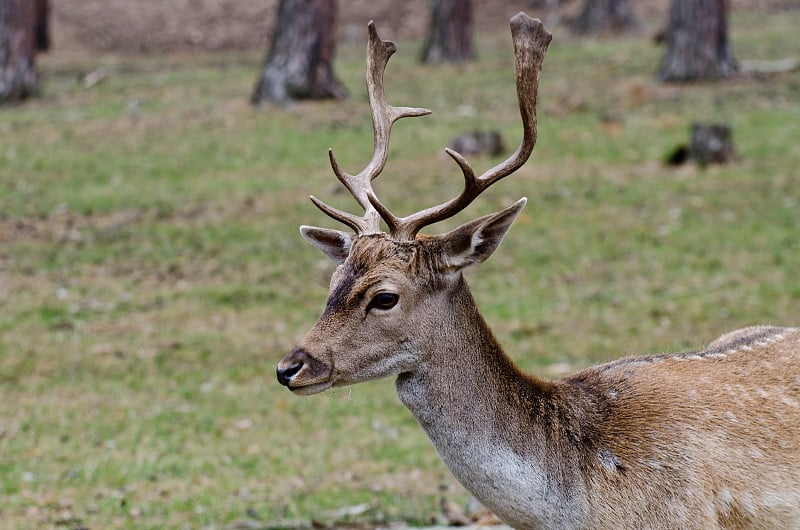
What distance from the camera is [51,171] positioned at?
49.6 feet

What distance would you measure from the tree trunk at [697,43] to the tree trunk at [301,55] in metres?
4.94

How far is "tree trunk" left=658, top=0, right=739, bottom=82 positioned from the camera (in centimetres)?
1748

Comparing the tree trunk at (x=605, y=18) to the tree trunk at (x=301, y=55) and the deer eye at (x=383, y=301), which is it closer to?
the tree trunk at (x=301, y=55)

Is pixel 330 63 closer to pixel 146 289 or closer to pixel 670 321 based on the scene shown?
pixel 146 289

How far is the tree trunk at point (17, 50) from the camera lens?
18000 millimetres

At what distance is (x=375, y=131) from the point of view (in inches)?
212

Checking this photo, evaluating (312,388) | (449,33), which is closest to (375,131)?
(312,388)

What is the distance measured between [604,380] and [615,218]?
8183 mm

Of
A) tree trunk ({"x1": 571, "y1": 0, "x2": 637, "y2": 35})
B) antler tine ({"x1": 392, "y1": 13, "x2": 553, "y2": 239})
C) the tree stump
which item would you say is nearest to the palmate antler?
antler tine ({"x1": 392, "y1": 13, "x2": 553, "y2": 239})

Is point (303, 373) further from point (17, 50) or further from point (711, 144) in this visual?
point (17, 50)

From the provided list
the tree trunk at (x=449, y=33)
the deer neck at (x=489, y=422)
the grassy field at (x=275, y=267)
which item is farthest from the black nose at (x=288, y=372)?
the tree trunk at (x=449, y=33)

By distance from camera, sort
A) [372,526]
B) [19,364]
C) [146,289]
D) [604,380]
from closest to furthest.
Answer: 1. [604,380]
2. [372,526]
3. [19,364]
4. [146,289]

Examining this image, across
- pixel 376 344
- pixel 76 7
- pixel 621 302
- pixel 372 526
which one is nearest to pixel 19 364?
pixel 372 526

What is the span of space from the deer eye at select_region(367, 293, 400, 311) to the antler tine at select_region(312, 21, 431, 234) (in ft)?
1.52
